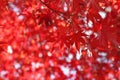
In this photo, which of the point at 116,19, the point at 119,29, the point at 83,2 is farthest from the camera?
the point at 116,19

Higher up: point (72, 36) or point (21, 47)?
point (21, 47)

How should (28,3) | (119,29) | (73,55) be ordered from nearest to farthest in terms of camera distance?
(119,29) < (28,3) < (73,55)

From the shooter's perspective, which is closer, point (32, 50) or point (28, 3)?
point (28, 3)

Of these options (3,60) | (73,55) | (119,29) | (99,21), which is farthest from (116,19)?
(3,60)

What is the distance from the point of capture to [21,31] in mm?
6680

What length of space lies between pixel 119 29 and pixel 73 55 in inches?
108

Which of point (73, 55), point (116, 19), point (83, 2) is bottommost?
point (83, 2)

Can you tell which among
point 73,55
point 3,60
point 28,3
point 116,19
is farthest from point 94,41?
point 3,60

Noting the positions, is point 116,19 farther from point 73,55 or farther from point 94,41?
point 73,55

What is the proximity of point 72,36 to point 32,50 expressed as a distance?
379 cm

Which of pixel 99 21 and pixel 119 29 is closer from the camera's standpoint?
pixel 99 21

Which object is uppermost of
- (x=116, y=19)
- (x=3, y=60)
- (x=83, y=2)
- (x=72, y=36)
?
(x=3, y=60)

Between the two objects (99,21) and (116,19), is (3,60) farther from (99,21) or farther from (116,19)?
(99,21)

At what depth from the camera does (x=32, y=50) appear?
6.90 m
